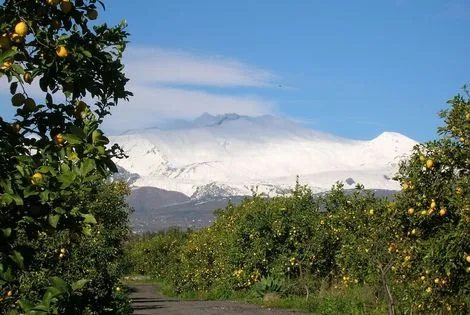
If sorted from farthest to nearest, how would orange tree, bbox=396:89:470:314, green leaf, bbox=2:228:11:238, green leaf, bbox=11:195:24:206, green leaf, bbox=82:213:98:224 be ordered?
orange tree, bbox=396:89:470:314
green leaf, bbox=82:213:98:224
green leaf, bbox=2:228:11:238
green leaf, bbox=11:195:24:206

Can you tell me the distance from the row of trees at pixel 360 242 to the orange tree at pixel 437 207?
1cm

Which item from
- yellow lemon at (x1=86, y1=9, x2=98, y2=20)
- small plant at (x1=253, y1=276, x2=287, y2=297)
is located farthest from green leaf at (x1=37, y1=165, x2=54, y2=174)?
small plant at (x1=253, y1=276, x2=287, y2=297)

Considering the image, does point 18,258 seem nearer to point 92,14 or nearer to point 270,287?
point 92,14

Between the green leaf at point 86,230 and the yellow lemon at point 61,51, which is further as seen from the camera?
the yellow lemon at point 61,51

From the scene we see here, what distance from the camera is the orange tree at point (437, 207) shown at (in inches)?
332

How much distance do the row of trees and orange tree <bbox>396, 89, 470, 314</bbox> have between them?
0.01 metres

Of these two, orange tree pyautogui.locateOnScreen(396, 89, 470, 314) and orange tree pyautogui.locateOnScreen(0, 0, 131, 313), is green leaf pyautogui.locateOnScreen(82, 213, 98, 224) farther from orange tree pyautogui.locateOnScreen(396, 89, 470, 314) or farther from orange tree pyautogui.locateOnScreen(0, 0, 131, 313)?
orange tree pyautogui.locateOnScreen(396, 89, 470, 314)

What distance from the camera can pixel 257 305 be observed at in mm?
26859

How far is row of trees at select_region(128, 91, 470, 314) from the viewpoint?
28.7ft

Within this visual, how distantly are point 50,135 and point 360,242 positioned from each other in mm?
11148

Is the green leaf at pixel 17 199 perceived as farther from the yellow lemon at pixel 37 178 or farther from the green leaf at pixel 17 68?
the green leaf at pixel 17 68

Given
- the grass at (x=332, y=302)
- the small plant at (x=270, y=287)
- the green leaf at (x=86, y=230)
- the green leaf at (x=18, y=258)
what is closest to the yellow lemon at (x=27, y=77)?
the green leaf at (x=86, y=230)

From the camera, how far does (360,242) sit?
14.2 meters

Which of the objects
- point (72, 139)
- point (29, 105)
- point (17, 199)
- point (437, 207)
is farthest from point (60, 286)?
point (437, 207)
